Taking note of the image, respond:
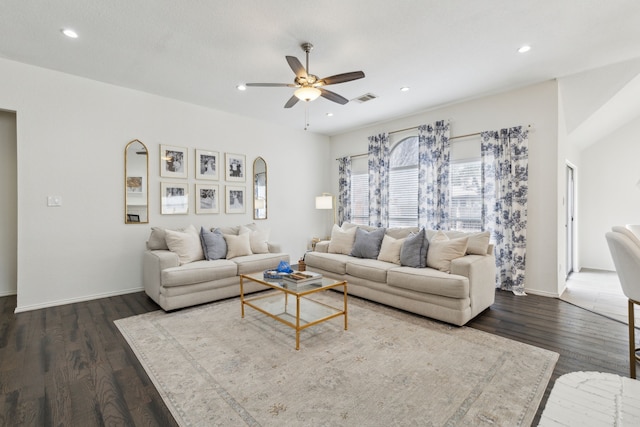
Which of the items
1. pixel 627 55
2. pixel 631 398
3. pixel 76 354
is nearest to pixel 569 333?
pixel 631 398

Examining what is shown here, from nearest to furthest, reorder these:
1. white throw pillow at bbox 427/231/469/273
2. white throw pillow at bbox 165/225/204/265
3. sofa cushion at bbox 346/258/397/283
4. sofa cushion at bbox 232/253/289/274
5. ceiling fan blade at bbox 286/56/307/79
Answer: ceiling fan blade at bbox 286/56/307/79 → white throw pillow at bbox 427/231/469/273 → sofa cushion at bbox 346/258/397/283 → white throw pillow at bbox 165/225/204/265 → sofa cushion at bbox 232/253/289/274

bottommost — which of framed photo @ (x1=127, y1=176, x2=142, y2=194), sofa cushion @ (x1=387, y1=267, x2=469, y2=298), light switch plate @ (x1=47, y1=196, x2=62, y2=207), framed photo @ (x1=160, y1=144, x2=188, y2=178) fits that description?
sofa cushion @ (x1=387, y1=267, x2=469, y2=298)

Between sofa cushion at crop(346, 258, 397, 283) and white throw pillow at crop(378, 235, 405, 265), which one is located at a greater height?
white throw pillow at crop(378, 235, 405, 265)

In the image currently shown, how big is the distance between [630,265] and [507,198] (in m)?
2.31

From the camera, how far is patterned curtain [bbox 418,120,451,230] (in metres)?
4.89

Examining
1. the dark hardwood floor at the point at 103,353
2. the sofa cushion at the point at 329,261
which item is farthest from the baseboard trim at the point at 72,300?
the sofa cushion at the point at 329,261

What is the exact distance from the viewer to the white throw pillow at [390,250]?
395cm

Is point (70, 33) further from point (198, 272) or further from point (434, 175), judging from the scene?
point (434, 175)

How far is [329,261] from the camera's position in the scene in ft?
14.3

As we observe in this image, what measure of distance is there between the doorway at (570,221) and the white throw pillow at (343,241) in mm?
3710

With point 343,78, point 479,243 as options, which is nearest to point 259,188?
point 343,78

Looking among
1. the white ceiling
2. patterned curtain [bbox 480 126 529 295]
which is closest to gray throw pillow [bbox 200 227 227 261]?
the white ceiling

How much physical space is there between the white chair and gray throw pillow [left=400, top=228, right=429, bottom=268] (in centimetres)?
174

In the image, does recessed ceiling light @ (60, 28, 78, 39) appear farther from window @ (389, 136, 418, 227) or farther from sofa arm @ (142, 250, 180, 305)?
window @ (389, 136, 418, 227)
